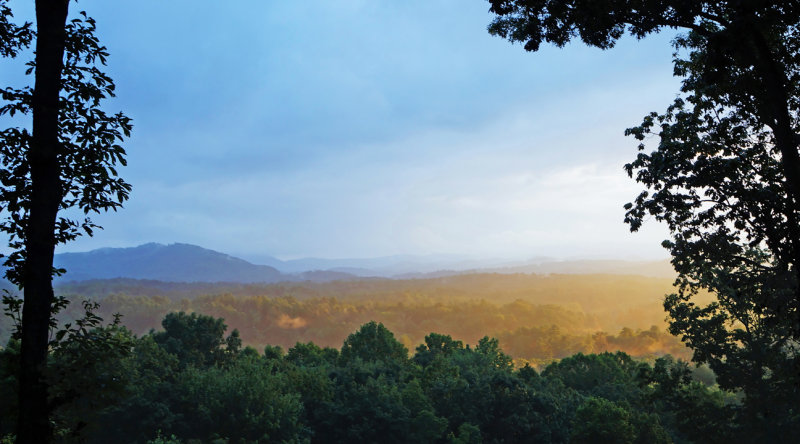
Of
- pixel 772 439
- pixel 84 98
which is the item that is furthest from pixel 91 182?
pixel 772 439

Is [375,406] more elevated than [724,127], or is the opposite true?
[724,127]

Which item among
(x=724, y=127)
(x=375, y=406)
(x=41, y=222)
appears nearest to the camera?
(x=41, y=222)

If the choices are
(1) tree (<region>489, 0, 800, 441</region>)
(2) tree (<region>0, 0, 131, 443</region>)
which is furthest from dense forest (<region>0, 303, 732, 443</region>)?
(2) tree (<region>0, 0, 131, 443</region>)

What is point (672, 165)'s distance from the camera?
14445mm

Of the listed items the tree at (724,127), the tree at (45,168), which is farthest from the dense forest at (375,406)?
the tree at (45,168)

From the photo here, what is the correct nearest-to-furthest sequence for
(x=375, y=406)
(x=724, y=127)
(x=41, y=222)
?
(x=41, y=222)
(x=724, y=127)
(x=375, y=406)

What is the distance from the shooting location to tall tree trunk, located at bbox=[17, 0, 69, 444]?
28.4ft

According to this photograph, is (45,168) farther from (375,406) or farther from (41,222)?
(375,406)

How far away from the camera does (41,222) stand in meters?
9.16

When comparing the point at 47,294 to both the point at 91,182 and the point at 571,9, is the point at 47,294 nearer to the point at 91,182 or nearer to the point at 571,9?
the point at 91,182

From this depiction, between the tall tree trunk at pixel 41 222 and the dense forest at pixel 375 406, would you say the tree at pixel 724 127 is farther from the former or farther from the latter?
the dense forest at pixel 375 406

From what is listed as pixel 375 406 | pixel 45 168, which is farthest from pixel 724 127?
pixel 375 406

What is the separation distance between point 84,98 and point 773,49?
14734 mm

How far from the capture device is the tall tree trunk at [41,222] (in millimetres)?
8664
